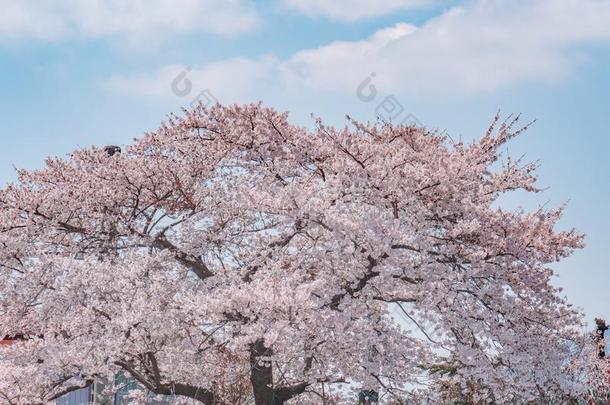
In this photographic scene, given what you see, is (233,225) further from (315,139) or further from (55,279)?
(55,279)

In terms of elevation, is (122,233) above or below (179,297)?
above

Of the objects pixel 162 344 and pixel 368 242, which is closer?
pixel 368 242

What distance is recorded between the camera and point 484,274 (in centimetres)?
1112

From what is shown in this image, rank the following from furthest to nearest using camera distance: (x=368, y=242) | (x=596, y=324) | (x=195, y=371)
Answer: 1. (x=596, y=324)
2. (x=195, y=371)
3. (x=368, y=242)

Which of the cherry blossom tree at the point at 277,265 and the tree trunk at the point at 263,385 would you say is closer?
the cherry blossom tree at the point at 277,265

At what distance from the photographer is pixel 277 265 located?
37.6 feet

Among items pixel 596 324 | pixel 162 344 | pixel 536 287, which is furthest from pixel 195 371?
pixel 596 324

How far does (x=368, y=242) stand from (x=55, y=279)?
527 cm

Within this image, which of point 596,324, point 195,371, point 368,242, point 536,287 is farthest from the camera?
point 596,324

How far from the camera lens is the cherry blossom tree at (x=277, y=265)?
425 inches

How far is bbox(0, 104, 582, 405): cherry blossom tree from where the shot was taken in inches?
425

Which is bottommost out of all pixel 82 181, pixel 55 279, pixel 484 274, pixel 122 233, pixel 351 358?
pixel 351 358

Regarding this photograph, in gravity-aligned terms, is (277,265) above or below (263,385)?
above

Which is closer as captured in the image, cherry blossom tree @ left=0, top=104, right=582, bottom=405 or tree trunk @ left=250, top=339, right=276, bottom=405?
cherry blossom tree @ left=0, top=104, right=582, bottom=405
